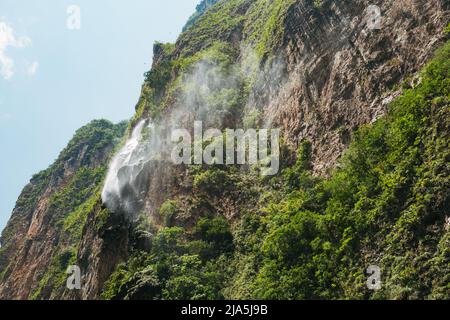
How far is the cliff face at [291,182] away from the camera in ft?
66.5

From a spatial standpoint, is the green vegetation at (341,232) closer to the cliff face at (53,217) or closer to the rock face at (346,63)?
the rock face at (346,63)

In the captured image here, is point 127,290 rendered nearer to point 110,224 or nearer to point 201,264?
point 201,264

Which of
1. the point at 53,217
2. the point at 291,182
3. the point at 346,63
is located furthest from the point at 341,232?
the point at 53,217

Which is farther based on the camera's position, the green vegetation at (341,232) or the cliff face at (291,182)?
the cliff face at (291,182)

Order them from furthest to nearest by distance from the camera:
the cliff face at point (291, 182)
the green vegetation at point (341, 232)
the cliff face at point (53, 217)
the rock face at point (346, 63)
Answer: the cliff face at point (53, 217) → the rock face at point (346, 63) → the cliff face at point (291, 182) → the green vegetation at point (341, 232)

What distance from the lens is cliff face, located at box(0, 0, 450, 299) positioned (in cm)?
2028

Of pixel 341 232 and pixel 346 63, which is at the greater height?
pixel 346 63

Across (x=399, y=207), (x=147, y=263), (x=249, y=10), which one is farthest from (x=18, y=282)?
(x=399, y=207)

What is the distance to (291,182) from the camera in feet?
91.9

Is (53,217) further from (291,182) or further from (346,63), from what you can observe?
(346,63)

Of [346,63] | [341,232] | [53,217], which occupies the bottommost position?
[341,232]

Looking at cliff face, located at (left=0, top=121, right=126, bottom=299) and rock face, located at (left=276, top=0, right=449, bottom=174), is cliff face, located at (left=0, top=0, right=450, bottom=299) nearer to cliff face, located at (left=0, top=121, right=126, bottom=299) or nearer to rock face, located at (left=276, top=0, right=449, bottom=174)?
rock face, located at (left=276, top=0, right=449, bottom=174)

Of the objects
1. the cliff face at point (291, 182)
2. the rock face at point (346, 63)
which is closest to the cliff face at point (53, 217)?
the cliff face at point (291, 182)
